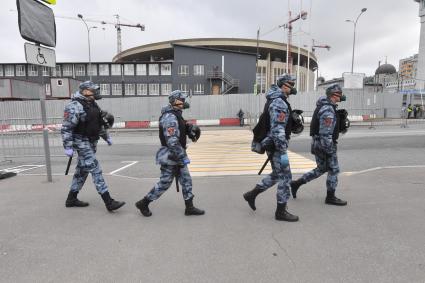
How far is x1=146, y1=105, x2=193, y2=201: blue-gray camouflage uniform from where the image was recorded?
156 inches

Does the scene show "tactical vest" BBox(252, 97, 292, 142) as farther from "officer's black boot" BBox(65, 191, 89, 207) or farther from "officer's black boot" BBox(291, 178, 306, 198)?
"officer's black boot" BBox(65, 191, 89, 207)

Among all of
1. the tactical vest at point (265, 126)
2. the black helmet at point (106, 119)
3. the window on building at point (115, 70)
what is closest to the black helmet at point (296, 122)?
the tactical vest at point (265, 126)

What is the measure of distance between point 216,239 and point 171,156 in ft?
3.89

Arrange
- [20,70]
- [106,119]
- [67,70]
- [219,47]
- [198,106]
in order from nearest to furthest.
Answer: [106,119] → [198,106] → [67,70] → [20,70] → [219,47]

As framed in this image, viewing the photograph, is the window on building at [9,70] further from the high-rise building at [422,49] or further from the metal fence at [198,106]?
the high-rise building at [422,49]

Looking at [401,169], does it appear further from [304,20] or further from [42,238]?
[304,20]

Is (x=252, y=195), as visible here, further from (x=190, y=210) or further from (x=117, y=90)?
(x=117, y=90)

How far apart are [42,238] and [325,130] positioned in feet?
12.8

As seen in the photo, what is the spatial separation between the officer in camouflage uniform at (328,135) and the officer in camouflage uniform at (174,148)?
1.83m

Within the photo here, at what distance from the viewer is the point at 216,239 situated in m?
3.58

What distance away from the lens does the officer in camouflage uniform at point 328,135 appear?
4496 millimetres

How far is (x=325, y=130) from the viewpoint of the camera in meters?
4.49

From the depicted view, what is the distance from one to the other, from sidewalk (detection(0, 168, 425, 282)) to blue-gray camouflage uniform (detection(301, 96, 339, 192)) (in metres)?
0.53

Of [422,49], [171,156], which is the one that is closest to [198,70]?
[422,49]
